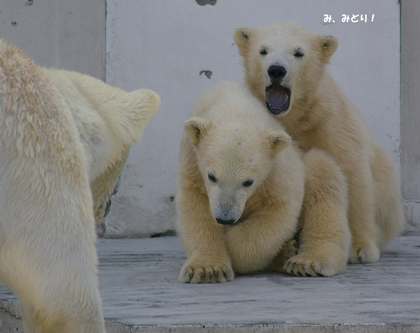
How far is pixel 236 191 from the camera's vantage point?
8.71ft

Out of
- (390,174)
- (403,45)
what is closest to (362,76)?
(403,45)

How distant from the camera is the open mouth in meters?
3.18

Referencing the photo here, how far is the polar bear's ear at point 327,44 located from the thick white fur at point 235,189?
605 millimetres

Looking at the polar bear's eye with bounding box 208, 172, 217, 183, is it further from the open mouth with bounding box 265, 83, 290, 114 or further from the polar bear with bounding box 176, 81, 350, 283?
the open mouth with bounding box 265, 83, 290, 114

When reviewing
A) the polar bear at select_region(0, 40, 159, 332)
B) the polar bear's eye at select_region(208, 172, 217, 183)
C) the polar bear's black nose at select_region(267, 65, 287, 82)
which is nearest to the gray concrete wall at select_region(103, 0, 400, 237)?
the polar bear's black nose at select_region(267, 65, 287, 82)

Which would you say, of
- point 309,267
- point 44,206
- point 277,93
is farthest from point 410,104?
point 44,206

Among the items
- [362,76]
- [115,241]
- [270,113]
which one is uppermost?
[362,76]

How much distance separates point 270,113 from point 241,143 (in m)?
0.53

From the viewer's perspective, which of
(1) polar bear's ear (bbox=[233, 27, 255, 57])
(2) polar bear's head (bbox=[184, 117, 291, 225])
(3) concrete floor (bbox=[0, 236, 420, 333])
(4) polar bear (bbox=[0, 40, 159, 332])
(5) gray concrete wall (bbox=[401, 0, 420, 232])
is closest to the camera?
(4) polar bear (bbox=[0, 40, 159, 332])

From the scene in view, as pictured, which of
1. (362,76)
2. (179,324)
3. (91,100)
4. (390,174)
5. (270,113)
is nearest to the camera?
(91,100)

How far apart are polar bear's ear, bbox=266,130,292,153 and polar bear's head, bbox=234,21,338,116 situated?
0.41 meters

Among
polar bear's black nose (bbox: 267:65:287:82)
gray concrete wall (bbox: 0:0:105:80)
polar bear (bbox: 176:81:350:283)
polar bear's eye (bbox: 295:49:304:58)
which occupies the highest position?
gray concrete wall (bbox: 0:0:105:80)

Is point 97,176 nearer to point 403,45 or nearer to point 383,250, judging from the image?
point 383,250

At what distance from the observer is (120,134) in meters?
1.77
